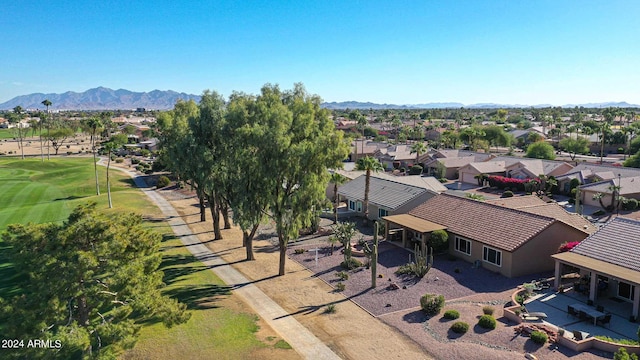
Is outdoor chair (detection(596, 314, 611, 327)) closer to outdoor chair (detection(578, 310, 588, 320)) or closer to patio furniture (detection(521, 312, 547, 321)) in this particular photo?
outdoor chair (detection(578, 310, 588, 320))

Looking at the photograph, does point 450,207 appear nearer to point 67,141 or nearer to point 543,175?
point 543,175

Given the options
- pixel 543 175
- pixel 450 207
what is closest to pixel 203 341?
pixel 450 207

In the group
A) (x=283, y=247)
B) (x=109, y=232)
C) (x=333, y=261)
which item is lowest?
(x=333, y=261)

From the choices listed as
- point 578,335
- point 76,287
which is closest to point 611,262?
point 578,335

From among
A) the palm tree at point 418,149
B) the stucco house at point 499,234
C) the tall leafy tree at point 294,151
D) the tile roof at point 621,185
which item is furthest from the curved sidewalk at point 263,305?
the palm tree at point 418,149

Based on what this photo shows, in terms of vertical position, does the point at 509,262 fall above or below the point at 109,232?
below

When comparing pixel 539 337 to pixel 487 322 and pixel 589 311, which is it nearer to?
pixel 487 322
